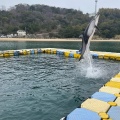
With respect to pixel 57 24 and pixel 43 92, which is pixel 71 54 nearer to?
pixel 43 92

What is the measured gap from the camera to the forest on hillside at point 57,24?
123 meters

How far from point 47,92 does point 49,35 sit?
113 m

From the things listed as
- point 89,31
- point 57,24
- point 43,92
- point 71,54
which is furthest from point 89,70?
point 57,24

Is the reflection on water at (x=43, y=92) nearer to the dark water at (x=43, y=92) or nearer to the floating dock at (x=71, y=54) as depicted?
the dark water at (x=43, y=92)

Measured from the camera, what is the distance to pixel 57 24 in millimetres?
138500

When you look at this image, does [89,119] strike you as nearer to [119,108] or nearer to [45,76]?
[119,108]

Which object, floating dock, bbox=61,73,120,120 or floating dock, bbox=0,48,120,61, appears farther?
floating dock, bbox=0,48,120,61

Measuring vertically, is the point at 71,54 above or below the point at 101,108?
above

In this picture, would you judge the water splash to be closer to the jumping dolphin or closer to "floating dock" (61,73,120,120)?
the jumping dolphin

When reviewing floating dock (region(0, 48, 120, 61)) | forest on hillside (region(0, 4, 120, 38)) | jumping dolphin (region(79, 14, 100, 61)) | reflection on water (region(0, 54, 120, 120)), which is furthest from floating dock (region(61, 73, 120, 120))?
forest on hillside (region(0, 4, 120, 38))

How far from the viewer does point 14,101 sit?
14.4m

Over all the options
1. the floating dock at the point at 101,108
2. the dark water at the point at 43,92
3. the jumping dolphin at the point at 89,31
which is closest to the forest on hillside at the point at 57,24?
the dark water at the point at 43,92

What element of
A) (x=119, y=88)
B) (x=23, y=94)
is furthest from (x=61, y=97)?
(x=119, y=88)

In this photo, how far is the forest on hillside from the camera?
123 metres
